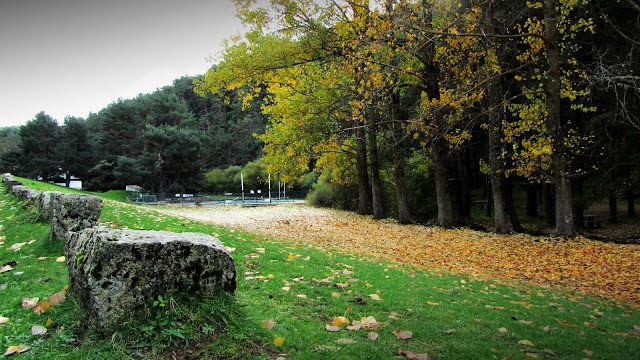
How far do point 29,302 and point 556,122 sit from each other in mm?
13408

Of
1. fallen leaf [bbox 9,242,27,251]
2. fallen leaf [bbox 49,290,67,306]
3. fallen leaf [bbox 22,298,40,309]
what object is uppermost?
fallen leaf [bbox 9,242,27,251]

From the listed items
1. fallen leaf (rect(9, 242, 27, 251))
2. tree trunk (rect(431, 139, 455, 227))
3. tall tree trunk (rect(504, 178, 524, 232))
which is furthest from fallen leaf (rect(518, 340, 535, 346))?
tall tree trunk (rect(504, 178, 524, 232))

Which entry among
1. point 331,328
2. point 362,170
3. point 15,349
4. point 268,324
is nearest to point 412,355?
point 331,328

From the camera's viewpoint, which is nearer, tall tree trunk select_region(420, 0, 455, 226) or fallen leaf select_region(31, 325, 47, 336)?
fallen leaf select_region(31, 325, 47, 336)

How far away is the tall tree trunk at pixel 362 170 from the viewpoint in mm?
19578

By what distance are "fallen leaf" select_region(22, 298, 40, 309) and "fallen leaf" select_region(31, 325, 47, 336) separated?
1.82 ft

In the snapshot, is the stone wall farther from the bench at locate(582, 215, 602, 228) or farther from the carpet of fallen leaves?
the bench at locate(582, 215, 602, 228)

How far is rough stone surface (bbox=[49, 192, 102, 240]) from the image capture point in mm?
5551

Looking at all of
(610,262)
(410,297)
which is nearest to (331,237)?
(410,297)

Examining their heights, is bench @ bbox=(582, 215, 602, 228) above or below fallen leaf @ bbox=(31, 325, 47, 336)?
below

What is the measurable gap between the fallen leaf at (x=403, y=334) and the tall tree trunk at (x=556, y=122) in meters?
10.7

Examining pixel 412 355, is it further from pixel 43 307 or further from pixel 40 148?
pixel 40 148

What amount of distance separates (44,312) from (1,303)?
658mm

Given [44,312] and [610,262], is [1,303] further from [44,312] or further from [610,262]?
[610,262]
